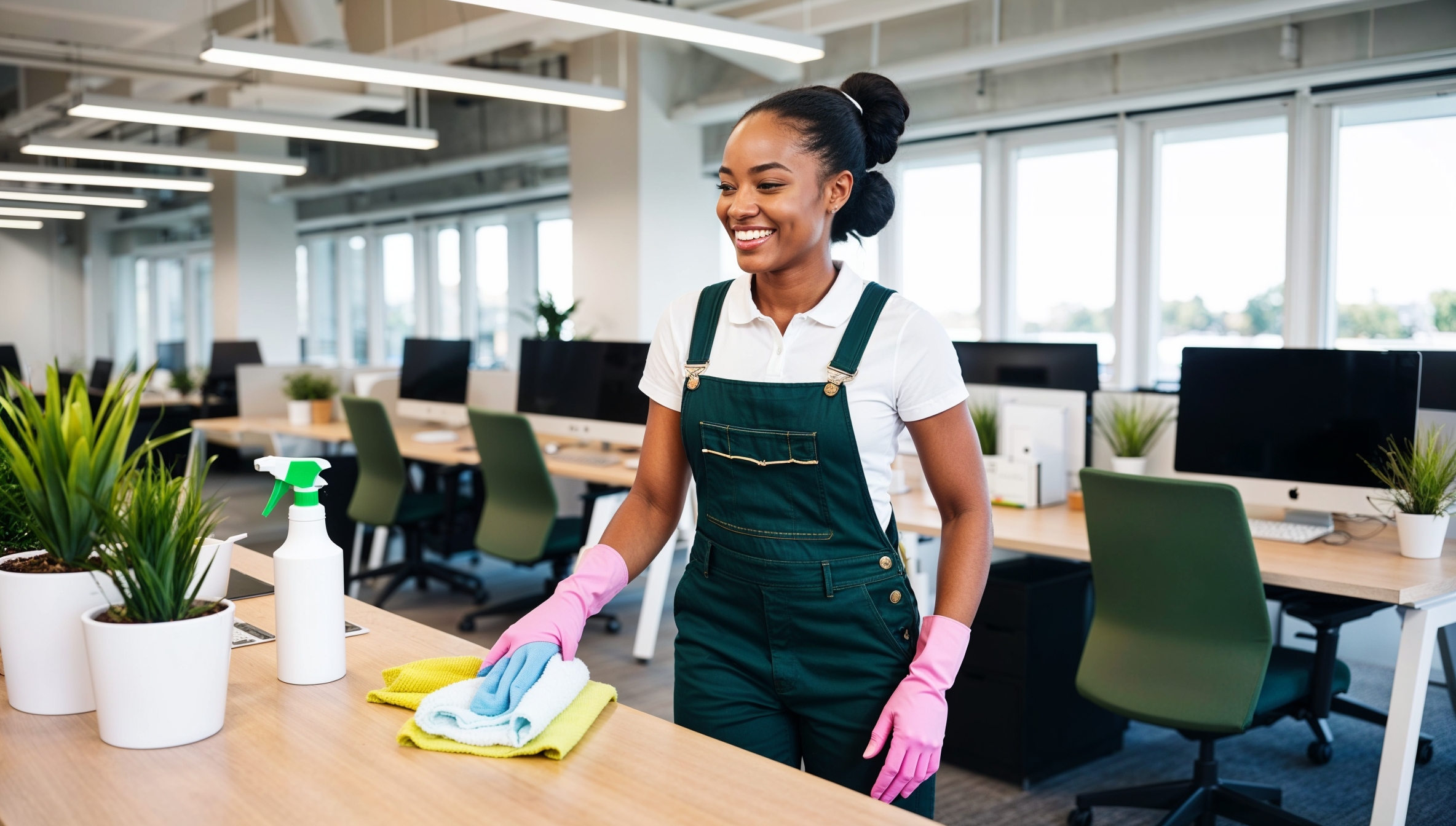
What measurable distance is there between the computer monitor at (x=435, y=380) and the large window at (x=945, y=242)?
10.9ft

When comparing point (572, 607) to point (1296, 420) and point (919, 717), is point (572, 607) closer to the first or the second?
point (919, 717)

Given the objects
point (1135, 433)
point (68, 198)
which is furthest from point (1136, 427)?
point (68, 198)

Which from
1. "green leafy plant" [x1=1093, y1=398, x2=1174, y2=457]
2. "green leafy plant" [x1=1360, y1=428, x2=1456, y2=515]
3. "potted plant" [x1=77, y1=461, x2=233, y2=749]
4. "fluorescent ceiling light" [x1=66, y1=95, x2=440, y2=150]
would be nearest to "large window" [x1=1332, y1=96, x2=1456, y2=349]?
"green leafy plant" [x1=1093, y1=398, x2=1174, y2=457]

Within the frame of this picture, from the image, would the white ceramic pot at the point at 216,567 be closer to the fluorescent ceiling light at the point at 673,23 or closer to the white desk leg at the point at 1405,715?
the white desk leg at the point at 1405,715

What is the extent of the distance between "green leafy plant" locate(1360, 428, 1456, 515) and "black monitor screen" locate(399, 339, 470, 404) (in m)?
3.95

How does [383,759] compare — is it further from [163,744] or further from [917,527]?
[917,527]

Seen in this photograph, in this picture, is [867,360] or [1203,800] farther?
[1203,800]

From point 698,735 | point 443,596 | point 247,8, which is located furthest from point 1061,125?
point 698,735

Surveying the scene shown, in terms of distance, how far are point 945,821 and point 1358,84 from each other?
184 inches

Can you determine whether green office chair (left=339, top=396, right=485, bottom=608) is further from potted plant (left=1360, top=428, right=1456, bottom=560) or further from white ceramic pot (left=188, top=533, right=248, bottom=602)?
potted plant (left=1360, top=428, right=1456, bottom=560)

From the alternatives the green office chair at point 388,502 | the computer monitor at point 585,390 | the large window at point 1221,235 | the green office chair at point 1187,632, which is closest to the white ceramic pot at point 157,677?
the green office chair at point 1187,632

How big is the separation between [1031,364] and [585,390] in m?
1.82

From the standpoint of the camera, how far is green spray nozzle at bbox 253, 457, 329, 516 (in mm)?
1223

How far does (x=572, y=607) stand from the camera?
133cm
